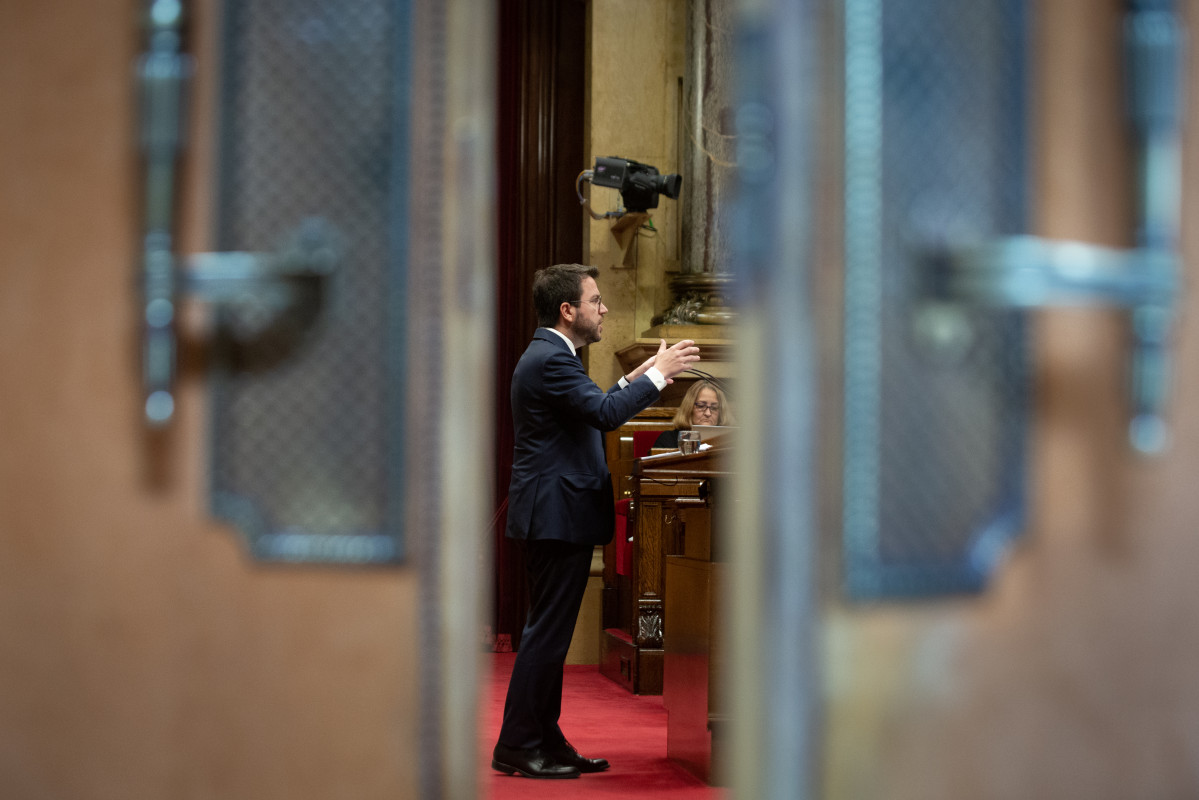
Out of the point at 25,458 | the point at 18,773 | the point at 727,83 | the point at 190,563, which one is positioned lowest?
the point at 18,773

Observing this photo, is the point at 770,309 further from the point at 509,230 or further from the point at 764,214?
the point at 509,230

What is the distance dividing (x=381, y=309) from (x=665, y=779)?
6.89 feet

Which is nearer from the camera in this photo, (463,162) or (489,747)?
(463,162)

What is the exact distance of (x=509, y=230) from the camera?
6531mm

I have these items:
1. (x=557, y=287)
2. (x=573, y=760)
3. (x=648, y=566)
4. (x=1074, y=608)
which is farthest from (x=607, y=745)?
(x=1074, y=608)

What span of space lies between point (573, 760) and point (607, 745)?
20.2 inches

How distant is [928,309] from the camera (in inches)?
71.2

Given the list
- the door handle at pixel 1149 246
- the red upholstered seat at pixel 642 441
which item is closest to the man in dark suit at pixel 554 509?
the door handle at pixel 1149 246

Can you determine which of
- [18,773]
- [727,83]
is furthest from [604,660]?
[18,773]

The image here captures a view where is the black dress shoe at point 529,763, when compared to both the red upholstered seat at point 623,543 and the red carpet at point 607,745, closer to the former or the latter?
the red carpet at point 607,745

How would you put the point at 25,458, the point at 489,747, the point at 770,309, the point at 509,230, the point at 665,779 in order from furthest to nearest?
the point at 509,230
the point at 489,747
the point at 665,779
the point at 25,458
the point at 770,309

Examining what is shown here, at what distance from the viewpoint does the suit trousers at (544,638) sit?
3373 millimetres

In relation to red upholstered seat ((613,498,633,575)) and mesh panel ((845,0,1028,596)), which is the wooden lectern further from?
mesh panel ((845,0,1028,596))

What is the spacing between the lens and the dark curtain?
6.47m
